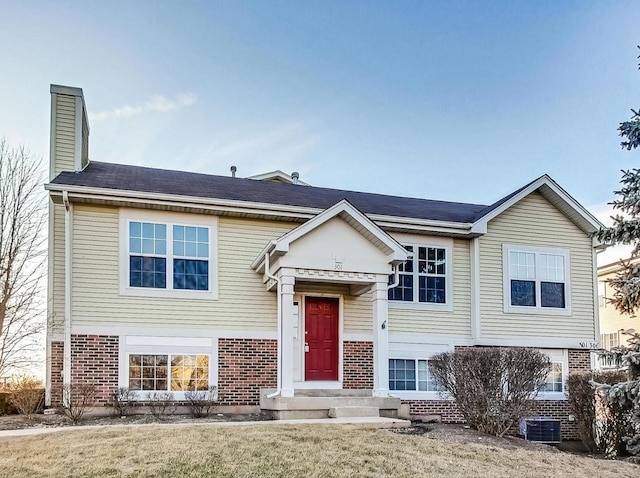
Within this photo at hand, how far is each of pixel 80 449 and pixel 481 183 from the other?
16842 millimetres

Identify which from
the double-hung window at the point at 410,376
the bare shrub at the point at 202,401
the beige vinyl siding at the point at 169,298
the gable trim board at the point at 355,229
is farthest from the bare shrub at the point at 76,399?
the double-hung window at the point at 410,376

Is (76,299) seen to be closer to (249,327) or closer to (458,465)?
(249,327)

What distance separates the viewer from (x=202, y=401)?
1212 centimetres

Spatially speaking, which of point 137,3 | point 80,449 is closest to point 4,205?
point 137,3

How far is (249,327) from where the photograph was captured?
13.1 m

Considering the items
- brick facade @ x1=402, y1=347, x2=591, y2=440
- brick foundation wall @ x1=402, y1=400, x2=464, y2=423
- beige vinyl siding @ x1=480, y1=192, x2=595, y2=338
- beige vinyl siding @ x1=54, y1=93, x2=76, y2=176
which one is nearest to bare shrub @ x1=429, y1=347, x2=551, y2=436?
brick facade @ x1=402, y1=347, x2=591, y2=440

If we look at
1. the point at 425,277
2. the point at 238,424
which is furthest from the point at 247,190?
the point at 238,424

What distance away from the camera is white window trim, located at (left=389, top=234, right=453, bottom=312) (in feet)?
47.2

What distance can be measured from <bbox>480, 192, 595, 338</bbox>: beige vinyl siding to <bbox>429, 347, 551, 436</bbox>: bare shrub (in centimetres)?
408

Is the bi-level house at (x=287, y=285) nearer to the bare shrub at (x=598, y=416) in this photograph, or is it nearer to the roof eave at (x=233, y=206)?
the roof eave at (x=233, y=206)

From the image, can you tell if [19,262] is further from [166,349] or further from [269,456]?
[269,456]

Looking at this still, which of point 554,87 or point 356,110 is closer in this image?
point 554,87

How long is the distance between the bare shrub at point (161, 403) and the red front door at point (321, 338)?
9.76 ft

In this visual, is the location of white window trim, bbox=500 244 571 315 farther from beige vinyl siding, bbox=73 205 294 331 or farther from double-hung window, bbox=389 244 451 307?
beige vinyl siding, bbox=73 205 294 331
